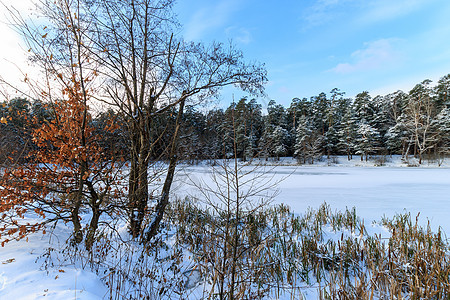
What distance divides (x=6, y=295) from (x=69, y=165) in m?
1.55

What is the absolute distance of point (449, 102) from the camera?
2780 centimetres

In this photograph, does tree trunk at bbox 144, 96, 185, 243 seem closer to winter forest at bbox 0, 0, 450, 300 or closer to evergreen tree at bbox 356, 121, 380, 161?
winter forest at bbox 0, 0, 450, 300

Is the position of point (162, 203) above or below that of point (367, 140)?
below

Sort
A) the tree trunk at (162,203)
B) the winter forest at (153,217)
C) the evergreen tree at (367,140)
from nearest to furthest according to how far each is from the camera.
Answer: the winter forest at (153,217), the tree trunk at (162,203), the evergreen tree at (367,140)

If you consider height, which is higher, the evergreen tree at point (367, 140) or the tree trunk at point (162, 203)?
the evergreen tree at point (367, 140)

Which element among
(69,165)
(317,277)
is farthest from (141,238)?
(317,277)

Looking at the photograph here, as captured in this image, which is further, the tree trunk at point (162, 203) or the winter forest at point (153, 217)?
the tree trunk at point (162, 203)

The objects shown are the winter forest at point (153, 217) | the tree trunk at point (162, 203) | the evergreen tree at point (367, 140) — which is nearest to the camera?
the winter forest at point (153, 217)

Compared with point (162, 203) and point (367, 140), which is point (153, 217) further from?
point (367, 140)

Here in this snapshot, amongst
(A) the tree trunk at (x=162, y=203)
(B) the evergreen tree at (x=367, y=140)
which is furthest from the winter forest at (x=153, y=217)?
(B) the evergreen tree at (x=367, y=140)

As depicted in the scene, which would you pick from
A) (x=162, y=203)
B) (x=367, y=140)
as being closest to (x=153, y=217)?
(x=162, y=203)

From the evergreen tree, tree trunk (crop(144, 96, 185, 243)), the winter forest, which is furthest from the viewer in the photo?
the evergreen tree

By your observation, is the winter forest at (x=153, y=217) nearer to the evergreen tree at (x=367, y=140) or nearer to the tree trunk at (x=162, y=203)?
the tree trunk at (x=162, y=203)

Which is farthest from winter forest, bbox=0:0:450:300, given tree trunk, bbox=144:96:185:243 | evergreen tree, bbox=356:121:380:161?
evergreen tree, bbox=356:121:380:161
